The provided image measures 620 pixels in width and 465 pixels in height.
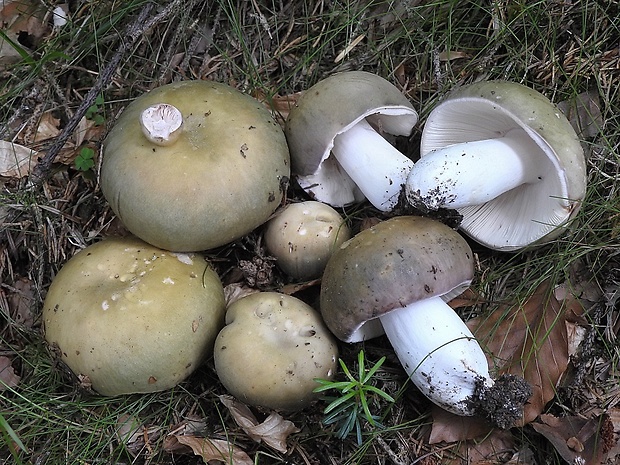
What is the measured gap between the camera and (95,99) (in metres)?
2.96

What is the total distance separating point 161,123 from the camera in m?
2.38

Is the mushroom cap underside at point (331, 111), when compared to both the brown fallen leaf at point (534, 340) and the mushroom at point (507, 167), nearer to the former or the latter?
the mushroom at point (507, 167)

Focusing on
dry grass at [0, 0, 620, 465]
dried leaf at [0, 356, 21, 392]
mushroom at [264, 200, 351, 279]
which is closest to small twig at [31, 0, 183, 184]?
dry grass at [0, 0, 620, 465]

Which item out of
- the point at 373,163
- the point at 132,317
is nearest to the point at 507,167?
the point at 373,163

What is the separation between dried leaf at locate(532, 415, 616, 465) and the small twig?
93.9 inches

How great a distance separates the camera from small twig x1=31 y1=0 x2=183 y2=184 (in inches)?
112

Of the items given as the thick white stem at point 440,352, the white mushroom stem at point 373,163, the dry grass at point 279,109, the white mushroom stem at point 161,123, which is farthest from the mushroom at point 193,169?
the thick white stem at point 440,352

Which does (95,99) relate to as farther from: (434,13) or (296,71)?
(434,13)

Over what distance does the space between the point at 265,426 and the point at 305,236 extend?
0.79m

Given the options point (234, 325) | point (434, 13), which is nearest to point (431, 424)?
point (234, 325)

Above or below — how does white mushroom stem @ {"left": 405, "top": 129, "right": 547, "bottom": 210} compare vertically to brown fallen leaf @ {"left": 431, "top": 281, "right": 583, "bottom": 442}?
above

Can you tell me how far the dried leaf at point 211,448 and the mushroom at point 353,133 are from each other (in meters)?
1.18

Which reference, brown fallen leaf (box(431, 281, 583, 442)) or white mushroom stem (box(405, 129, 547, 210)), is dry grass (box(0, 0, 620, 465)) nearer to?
brown fallen leaf (box(431, 281, 583, 442))

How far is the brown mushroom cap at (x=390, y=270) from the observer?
224cm
